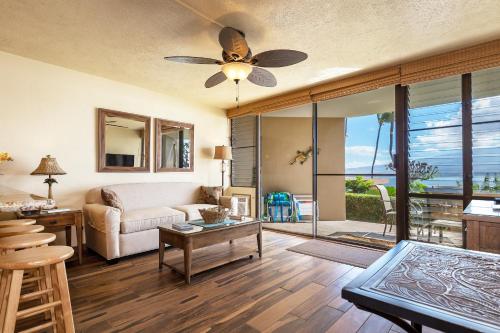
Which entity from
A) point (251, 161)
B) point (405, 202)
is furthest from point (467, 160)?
point (251, 161)

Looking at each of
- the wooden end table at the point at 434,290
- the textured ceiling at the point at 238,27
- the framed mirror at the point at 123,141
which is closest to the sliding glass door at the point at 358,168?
the textured ceiling at the point at 238,27

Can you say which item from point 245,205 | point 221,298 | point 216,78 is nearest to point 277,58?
point 216,78

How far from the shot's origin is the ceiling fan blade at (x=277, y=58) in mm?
2283

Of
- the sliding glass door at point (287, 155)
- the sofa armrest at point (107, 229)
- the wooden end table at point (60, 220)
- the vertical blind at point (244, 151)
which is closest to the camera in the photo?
the wooden end table at point (60, 220)

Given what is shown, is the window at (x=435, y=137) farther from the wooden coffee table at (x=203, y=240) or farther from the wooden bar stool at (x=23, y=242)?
the wooden bar stool at (x=23, y=242)

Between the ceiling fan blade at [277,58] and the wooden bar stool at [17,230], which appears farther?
the ceiling fan blade at [277,58]

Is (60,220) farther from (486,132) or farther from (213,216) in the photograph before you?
(486,132)

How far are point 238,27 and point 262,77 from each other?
568 mm

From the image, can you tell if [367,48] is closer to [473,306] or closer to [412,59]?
[412,59]

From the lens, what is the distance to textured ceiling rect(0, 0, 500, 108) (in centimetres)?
214

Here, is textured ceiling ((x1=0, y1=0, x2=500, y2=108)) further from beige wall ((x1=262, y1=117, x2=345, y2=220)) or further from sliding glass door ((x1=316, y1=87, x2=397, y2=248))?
beige wall ((x1=262, y1=117, x2=345, y2=220))

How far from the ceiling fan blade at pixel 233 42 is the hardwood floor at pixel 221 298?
2205 mm

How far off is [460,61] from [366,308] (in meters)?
3.31

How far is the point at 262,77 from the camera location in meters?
2.81
